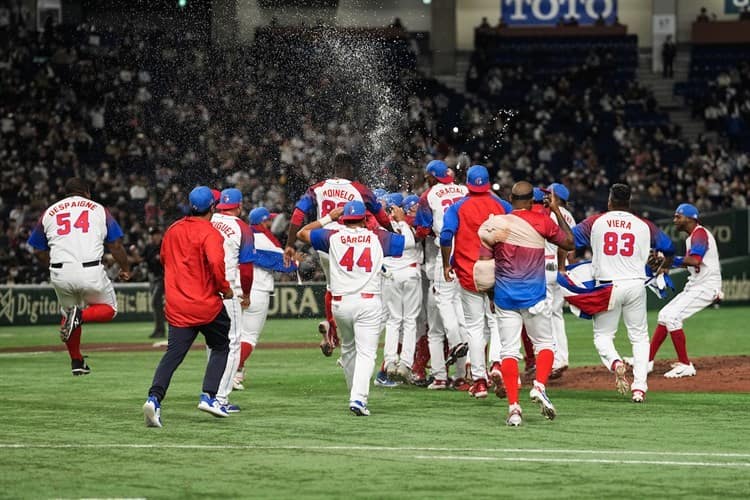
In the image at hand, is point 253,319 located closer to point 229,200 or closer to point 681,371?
point 229,200

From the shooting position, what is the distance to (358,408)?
12.3 m

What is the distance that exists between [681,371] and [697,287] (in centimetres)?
121

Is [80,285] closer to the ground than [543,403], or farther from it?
farther from it

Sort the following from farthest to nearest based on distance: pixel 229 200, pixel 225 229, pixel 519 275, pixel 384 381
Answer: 1. pixel 384 381
2. pixel 229 200
3. pixel 225 229
4. pixel 519 275

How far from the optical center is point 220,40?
3922 cm

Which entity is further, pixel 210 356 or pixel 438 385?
pixel 438 385

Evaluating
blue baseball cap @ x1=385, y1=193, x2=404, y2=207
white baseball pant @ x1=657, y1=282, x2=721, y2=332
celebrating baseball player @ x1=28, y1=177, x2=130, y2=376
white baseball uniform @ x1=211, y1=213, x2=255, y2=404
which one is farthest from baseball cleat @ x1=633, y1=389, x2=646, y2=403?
celebrating baseball player @ x1=28, y1=177, x2=130, y2=376

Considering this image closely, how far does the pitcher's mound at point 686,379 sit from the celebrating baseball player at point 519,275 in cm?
336

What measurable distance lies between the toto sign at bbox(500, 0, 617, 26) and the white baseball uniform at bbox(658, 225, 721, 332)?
28986mm

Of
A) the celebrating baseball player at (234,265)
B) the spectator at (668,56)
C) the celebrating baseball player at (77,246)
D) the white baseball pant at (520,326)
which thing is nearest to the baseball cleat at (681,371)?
the white baseball pant at (520,326)

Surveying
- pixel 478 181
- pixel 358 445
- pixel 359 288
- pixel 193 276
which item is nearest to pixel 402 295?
pixel 478 181

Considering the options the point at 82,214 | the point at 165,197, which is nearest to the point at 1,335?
the point at 165,197

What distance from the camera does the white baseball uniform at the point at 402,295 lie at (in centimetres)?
1552

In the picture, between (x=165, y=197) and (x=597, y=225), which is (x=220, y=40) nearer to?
(x=165, y=197)
